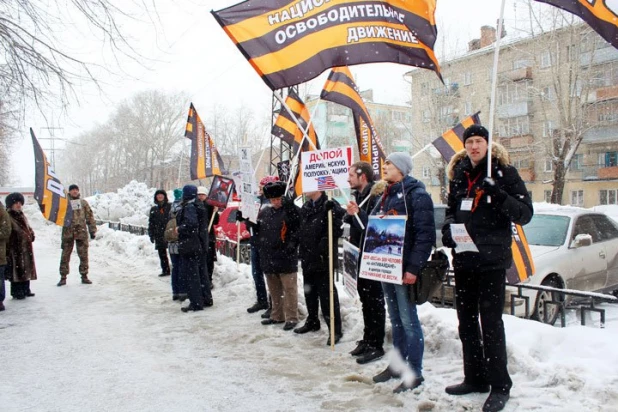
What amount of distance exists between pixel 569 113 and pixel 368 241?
923 inches

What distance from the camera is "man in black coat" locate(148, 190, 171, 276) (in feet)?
34.1

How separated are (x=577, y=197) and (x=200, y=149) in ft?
114

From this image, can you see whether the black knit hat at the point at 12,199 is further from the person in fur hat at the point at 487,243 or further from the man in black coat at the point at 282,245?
the person in fur hat at the point at 487,243

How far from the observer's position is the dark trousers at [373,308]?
5062mm

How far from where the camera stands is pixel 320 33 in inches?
212

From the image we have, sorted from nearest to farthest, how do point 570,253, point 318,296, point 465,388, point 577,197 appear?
point 465,388, point 318,296, point 570,253, point 577,197

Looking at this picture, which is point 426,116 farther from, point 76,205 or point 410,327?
point 410,327

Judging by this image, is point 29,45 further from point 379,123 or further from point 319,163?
point 379,123

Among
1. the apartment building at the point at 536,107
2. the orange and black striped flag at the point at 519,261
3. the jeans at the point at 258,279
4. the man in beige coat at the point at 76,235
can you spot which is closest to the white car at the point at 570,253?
the orange and black striped flag at the point at 519,261

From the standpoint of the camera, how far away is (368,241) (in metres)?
4.62

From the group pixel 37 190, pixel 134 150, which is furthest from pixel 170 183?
pixel 37 190

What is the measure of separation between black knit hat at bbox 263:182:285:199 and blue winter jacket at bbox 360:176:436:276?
7.17 feet

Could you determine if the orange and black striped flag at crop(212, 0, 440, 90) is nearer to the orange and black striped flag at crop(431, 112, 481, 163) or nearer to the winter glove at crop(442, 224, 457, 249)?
the winter glove at crop(442, 224, 457, 249)

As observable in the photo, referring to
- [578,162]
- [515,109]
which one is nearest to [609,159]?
[578,162]
